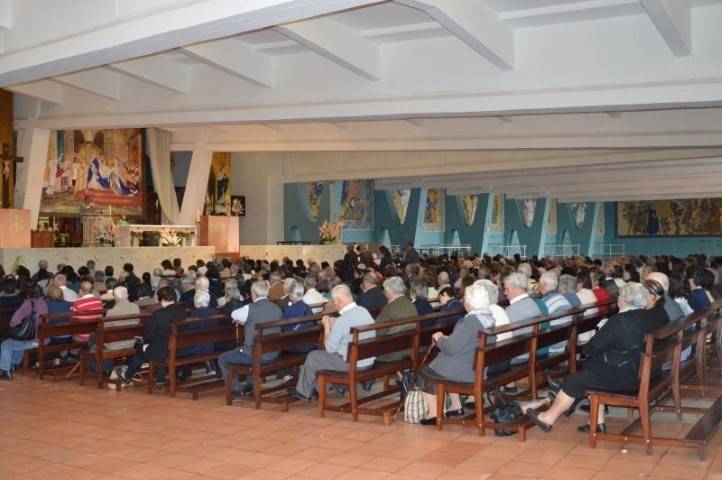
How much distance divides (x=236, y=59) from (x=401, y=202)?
20668mm

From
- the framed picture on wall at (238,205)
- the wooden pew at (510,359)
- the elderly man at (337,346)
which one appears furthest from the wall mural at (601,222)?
the elderly man at (337,346)

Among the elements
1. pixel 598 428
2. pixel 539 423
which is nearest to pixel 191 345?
pixel 539 423

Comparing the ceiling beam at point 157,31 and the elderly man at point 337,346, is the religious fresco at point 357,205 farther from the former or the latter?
the elderly man at point 337,346

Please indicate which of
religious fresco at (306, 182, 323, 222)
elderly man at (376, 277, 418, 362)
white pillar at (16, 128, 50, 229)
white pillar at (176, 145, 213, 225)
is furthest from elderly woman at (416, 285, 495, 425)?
religious fresco at (306, 182, 323, 222)

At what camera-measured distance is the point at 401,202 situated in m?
31.0

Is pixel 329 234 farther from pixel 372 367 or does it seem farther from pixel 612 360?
pixel 612 360

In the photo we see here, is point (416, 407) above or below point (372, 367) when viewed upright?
below

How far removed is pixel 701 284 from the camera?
9023 millimetres

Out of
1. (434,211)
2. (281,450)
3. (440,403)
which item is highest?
(434,211)

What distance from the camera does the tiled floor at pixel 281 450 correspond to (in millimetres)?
5137

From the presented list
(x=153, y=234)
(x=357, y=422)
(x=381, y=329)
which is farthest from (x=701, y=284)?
(x=153, y=234)

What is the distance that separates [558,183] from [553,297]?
18.3 meters

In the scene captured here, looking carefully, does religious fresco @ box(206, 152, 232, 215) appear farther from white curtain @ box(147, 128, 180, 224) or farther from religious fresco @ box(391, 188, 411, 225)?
religious fresco @ box(391, 188, 411, 225)

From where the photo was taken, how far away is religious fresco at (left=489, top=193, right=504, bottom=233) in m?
35.8
